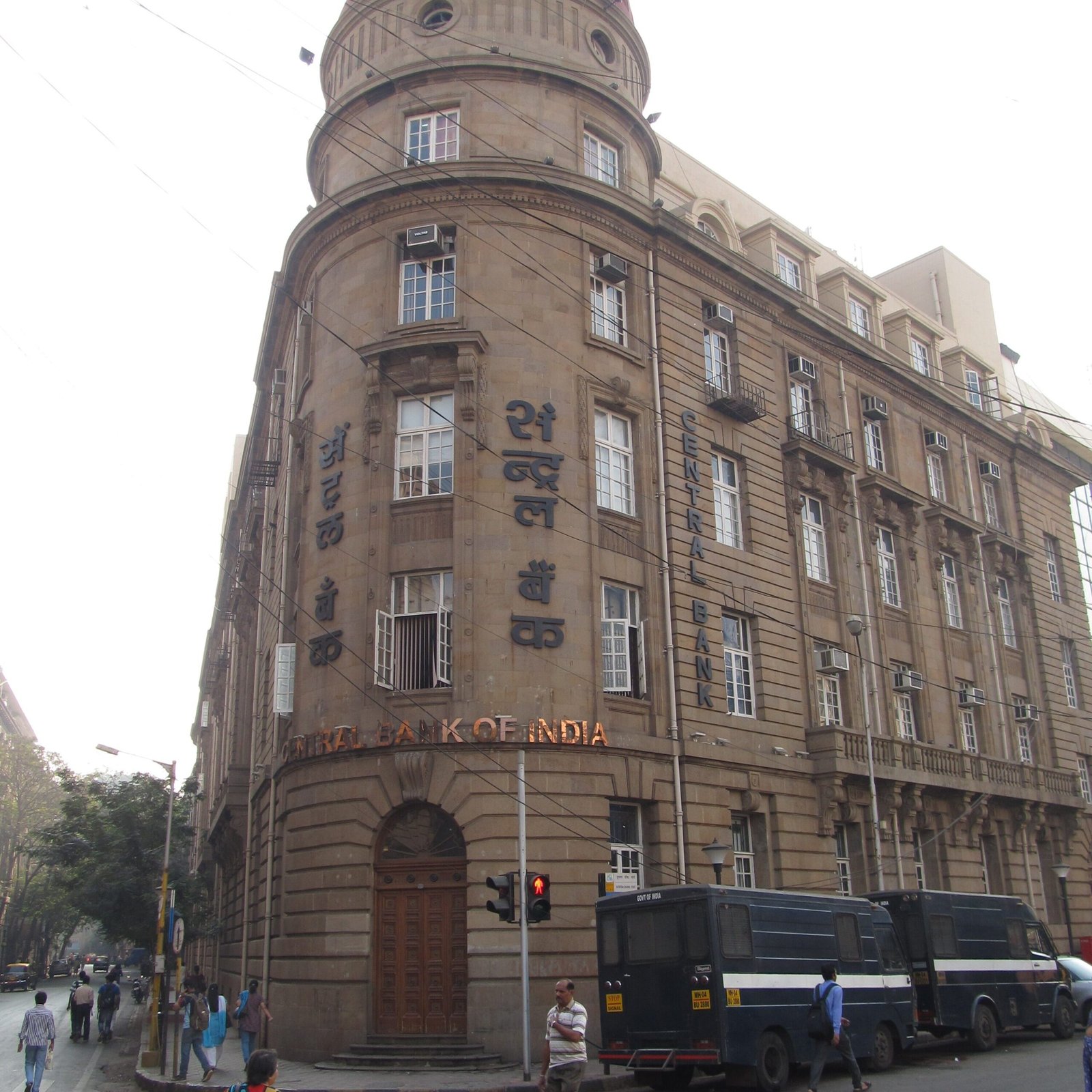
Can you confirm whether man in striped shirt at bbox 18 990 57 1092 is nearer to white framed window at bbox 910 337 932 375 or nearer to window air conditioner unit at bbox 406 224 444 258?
window air conditioner unit at bbox 406 224 444 258

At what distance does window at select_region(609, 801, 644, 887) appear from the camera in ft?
75.2

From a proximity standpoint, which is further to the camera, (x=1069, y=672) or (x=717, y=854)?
(x=1069, y=672)

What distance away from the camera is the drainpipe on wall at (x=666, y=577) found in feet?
78.1

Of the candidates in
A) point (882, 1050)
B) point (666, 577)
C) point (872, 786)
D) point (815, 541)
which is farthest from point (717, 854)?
point (815, 541)

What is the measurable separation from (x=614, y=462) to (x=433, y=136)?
29.4 ft

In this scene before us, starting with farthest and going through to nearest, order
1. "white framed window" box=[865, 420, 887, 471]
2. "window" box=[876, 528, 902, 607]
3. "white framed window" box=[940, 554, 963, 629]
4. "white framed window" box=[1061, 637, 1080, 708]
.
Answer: "white framed window" box=[1061, 637, 1080, 708] < "white framed window" box=[940, 554, 963, 629] < "white framed window" box=[865, 420, 887, 471] < "window" box=[876, 528, 902, 607]

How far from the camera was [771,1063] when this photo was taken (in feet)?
53.3

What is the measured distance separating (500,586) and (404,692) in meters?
2.89

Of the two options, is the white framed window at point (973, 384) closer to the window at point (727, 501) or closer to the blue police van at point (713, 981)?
the window at point (727, 501)

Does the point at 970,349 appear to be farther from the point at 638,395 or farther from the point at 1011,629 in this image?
the point at 638,395

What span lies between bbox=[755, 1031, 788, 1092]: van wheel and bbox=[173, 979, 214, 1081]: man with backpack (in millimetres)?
10270

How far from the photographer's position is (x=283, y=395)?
3144 centimetres

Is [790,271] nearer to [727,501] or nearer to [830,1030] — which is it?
[727,501]

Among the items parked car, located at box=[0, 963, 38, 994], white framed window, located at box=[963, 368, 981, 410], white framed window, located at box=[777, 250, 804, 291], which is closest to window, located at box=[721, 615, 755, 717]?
white framed window, located at box=[777, 250, 804, 291]
